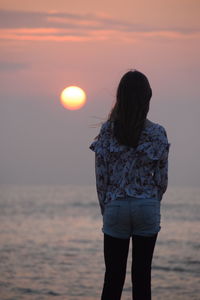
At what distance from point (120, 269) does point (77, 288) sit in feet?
42.1

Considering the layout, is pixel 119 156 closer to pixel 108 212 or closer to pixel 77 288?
pixel 108 212

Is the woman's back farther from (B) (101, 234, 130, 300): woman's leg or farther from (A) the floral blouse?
(B) (101, 234, 130, 300): woman's leg

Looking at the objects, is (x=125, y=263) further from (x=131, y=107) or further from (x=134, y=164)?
(x=131, y=107)

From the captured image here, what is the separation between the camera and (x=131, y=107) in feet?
14.6

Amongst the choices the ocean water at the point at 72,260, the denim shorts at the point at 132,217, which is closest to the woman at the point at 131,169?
the denim shorts at the point at 132,217

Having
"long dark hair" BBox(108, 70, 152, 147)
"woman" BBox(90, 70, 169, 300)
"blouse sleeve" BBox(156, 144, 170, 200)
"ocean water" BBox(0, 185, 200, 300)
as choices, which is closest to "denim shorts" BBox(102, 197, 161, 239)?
"woman" BBox(90, 70, 169, 300)

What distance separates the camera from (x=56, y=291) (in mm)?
16422

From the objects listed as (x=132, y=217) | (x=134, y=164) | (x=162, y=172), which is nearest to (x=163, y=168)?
(x=162, y=172)

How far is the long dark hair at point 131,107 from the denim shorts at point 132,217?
14.7 inches

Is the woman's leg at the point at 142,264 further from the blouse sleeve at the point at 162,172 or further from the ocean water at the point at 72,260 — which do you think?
the ocean water at the point at 72,260

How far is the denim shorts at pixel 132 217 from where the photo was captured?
14.4 ft

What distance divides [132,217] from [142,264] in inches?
14.8

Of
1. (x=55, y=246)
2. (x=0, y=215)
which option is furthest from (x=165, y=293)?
(x=0, y=215)

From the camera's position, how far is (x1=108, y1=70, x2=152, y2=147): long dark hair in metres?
4.43
